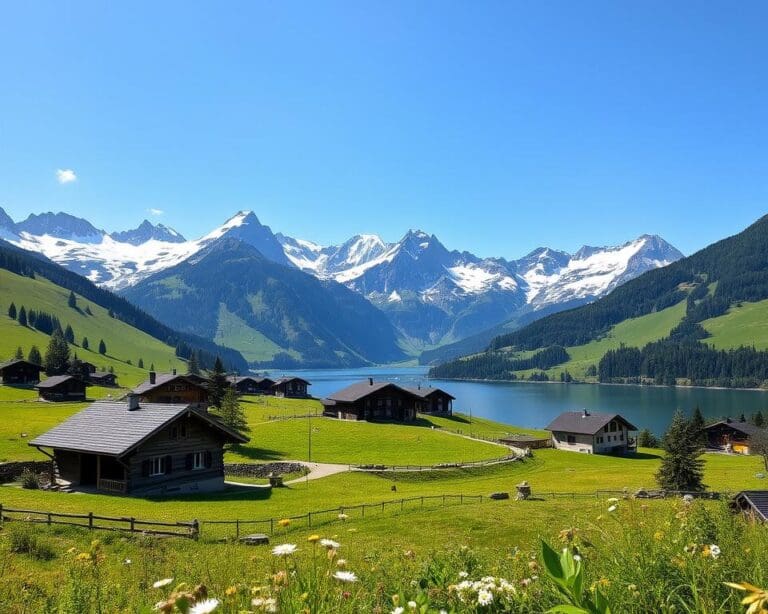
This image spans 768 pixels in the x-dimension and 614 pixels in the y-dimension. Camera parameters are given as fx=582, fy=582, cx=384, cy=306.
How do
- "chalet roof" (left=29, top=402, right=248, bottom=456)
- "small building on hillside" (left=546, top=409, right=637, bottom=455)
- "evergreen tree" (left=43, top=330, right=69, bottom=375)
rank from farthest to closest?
1. "evergreen tree" (left=43, top=330, right=69, bottom=375)
2. "small building on hillside" (left=546, top=409, right=637, bottom=455)
3. "chalet roof" (left=29, top=402, right=248, bottom=456)

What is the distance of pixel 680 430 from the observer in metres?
57.1

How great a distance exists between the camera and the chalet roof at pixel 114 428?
42250 millimetres

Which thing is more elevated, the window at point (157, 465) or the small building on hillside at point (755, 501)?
the small building on hillside at point (755, 501)

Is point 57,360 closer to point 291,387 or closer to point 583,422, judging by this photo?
point 291,387

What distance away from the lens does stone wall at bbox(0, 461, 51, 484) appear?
46.7 meters

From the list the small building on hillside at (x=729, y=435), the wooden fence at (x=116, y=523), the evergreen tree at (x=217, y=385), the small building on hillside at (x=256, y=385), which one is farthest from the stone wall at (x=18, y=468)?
the small building on hillside at (x=256, y=385)

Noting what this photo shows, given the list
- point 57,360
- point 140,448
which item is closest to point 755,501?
point 140,448

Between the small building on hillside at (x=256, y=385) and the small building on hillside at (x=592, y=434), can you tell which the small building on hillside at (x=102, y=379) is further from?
the small building on hillside at (x=592, y=434)

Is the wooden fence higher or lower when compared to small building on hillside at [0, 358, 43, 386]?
lower

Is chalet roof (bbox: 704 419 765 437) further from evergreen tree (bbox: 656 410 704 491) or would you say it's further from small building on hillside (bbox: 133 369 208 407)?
small building on hillside (bbox: 133 369 208 407)

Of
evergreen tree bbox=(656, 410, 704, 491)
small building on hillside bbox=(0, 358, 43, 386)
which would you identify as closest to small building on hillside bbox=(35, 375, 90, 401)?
small building on hillside bbox=(0, 358, 43, 386)

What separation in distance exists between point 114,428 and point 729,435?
11351cm

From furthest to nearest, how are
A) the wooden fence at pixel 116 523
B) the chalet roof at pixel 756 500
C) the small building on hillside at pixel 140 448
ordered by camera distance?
the small building on hillside at pixel 140 448 < the chalet roof at pixel 756 500 < the wooden fence at pixel 116 523

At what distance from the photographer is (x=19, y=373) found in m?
136
